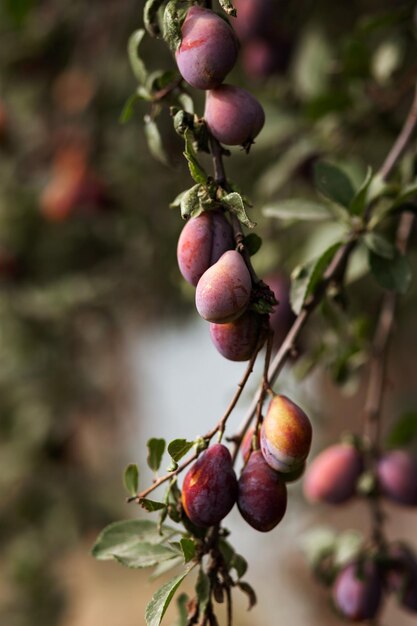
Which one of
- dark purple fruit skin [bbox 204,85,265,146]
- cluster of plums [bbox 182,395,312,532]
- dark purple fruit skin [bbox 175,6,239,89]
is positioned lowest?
cluster of plums [bbox 182,395,312,532]

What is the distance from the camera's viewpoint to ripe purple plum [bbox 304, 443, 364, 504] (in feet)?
1.26

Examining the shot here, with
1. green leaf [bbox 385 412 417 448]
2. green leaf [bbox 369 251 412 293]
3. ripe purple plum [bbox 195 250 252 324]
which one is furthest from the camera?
green leaf [bbox 385 412 417 448]

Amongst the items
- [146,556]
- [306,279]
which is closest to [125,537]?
[146,556]

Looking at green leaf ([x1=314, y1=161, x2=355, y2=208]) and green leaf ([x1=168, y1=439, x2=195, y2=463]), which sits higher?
green leaf ([x1=314, y1=161, x2=355, y2=208])

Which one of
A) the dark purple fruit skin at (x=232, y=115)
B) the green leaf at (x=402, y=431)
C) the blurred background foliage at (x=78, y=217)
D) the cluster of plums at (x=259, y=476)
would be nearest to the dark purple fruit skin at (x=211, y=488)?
the cluster of plums at (x=259, y=476)

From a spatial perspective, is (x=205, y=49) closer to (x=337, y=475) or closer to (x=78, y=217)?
(x=337, y=475)

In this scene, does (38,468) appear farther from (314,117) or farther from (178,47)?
(178,47)

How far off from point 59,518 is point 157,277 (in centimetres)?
30

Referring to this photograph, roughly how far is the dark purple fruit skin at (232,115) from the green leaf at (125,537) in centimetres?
14

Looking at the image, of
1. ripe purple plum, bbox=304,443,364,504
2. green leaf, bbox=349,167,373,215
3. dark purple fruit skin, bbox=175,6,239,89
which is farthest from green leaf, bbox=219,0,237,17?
ripe purple plum, bbox=304,443,364,504

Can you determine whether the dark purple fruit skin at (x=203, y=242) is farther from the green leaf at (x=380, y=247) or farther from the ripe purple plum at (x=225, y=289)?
the green leaf at (x=380, y=247)

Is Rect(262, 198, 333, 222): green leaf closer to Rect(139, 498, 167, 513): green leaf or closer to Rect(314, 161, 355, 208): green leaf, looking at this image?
Rect(314, 161, 355, 208): green leaf

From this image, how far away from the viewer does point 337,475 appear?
1.26 feet

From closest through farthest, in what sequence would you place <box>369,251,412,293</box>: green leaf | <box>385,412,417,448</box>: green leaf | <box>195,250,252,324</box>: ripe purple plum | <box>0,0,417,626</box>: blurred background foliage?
<box>195,250,252,324</box>: ripe purple plum, <box>369,251,412,293</box>: green leaf, <box>385,412,417,448</box>: green leaf, <box>0,0,417,626</box>: blurred background foliage
